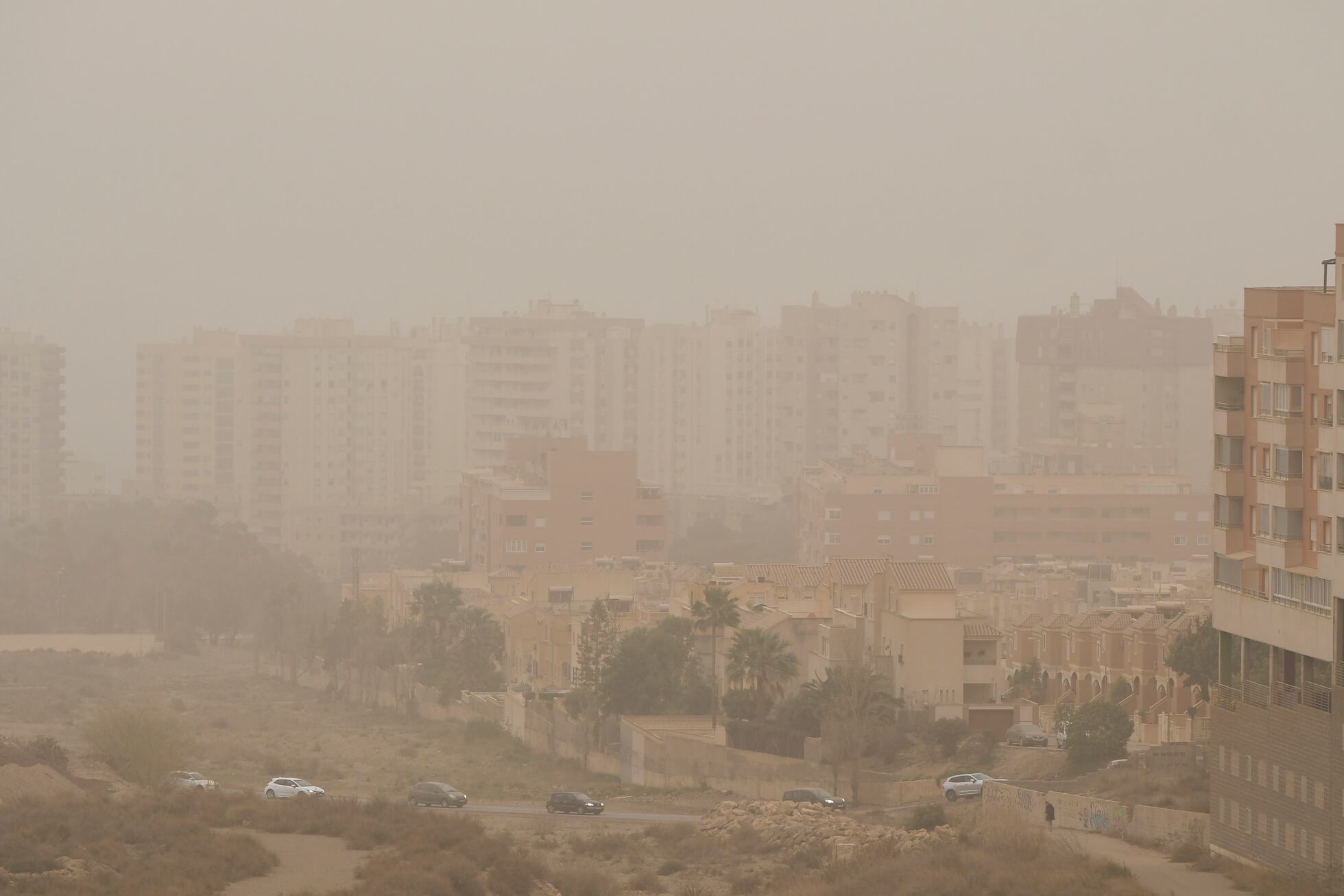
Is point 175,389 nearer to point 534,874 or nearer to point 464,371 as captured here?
point 464,371

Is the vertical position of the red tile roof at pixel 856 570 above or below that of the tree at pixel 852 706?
above

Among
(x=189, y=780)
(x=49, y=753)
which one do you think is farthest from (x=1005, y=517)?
(x=49, y=753)

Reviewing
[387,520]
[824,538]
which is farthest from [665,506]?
[387,520]

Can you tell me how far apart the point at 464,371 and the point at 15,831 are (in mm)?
147848

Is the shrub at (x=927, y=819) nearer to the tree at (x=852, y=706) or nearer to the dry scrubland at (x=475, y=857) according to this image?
the dry scrubland at (x=475, y=857)

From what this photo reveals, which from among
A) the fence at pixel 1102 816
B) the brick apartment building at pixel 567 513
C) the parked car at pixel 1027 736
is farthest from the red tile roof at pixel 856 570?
the brick apartment building at pixel 567 513

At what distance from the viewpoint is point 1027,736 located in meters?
44.8

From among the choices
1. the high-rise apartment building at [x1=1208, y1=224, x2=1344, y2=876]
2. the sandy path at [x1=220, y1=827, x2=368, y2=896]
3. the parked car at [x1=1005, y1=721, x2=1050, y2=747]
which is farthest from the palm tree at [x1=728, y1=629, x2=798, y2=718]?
the high-rise apartment building at [x1=1208, y1=224, x2=1344, y2=876]

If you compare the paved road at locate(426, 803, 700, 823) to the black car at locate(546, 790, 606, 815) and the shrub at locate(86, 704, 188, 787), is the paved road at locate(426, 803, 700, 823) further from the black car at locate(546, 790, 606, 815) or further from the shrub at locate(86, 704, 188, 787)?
the shrub at locate(86, 704, 188, 787)

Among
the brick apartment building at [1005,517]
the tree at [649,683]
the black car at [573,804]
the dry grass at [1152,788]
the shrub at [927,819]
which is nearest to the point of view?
the dry grass at [1152,788]

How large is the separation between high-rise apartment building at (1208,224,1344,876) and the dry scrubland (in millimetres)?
2469

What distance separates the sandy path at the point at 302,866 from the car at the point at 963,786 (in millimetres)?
12797

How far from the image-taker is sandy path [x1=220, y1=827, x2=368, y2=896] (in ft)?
91.8

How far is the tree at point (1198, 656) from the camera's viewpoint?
1667 inches
